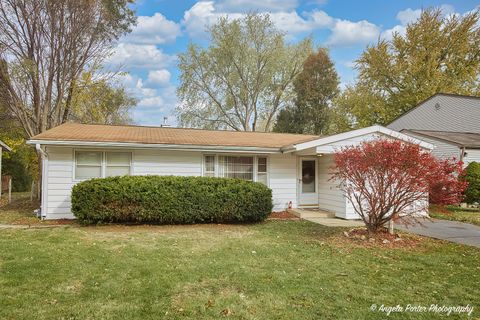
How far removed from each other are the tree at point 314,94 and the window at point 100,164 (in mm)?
21297

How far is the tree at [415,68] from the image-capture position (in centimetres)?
2725

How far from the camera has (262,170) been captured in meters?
12.9

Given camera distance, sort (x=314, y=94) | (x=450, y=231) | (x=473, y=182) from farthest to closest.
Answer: (x=314, y=94) < (x=473, y=182) < (x=450, y=231)

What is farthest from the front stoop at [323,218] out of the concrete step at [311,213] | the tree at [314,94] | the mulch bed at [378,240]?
the tree at [314,94]

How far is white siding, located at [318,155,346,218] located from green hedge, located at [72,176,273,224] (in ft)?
8.88

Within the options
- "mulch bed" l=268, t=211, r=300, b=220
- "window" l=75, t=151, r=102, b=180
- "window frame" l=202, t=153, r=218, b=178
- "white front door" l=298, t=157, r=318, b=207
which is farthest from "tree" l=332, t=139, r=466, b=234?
"window" l=75, t=151, r=102, b=180

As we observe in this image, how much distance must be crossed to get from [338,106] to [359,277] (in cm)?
2783

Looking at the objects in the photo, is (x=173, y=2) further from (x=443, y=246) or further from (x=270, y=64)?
(x=443, y=246)

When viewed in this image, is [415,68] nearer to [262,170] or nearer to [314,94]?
[314,94]

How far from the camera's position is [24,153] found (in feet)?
70.3

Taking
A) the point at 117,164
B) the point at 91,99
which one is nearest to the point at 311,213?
the point at 117,164

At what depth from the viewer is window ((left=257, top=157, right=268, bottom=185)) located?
12808mm

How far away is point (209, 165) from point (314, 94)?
67.6ft

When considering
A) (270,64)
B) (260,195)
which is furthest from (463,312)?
(270,64)
